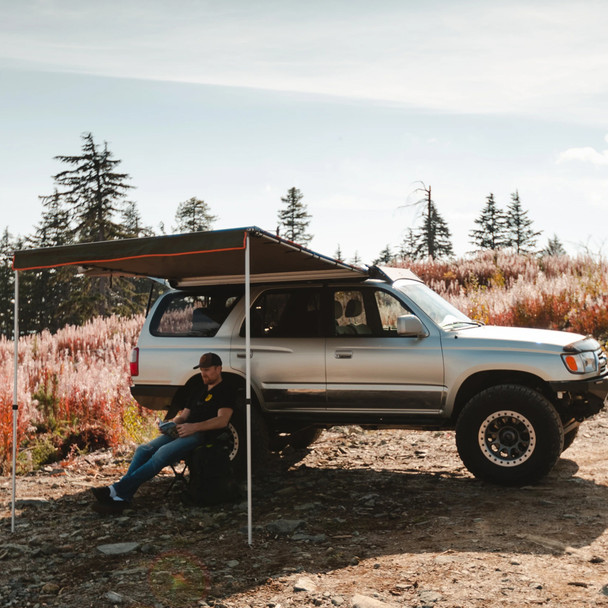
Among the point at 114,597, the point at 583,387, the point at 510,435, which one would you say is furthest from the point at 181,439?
the point at 583,387

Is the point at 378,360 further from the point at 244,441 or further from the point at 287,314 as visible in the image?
the point at 244,441

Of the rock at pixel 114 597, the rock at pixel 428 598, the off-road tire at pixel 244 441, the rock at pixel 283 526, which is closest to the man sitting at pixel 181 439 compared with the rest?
the off-road tire at pixel 244 441

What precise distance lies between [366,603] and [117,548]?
7.70 ft

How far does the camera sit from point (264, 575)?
4934 millimetres

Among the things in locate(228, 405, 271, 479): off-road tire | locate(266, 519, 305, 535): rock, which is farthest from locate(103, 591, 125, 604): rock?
locate(228, 405, 271, 479): off-road tire

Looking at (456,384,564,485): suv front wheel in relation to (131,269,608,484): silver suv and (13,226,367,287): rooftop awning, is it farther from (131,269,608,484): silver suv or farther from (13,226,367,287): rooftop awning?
(13,226,367,287): rooftop awning

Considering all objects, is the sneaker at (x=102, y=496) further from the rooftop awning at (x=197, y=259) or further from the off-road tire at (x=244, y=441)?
the rooftop awning at (x=197, y=259)

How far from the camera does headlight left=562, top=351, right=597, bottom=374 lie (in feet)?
22.6

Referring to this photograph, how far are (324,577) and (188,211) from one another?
56302 millimetres

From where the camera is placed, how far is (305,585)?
4656 millimetres

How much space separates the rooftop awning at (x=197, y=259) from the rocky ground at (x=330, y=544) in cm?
235

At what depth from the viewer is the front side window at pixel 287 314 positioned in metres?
7.82

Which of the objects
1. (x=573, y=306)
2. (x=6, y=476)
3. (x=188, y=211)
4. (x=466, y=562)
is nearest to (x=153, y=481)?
(x=6, y=476)

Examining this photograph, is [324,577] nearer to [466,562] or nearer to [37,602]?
[466,562]
